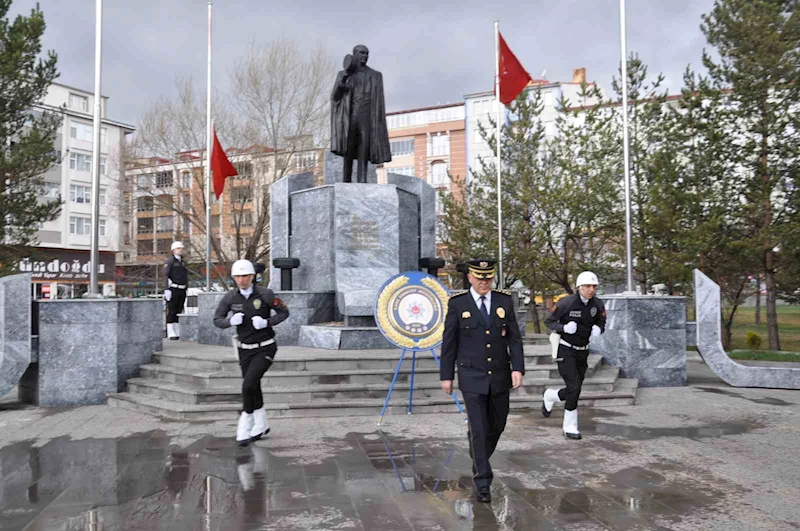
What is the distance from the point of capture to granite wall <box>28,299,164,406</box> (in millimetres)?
10266

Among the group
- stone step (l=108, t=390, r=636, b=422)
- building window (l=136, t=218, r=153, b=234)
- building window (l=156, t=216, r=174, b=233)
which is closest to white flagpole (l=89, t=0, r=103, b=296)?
stone step (l=108, t=390, r=636, b=422)

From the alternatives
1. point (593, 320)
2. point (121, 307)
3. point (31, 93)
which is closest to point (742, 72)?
point (593, 320)

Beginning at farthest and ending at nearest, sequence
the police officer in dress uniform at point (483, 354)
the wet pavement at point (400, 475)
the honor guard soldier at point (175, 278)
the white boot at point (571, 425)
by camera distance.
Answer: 1. the honor guard soldier at point (175, 278)
2. the white boot at point (571, 425)
3. the police officer in dress uniform at point (483, 354)
4. the wet pavement at point (400, 475)

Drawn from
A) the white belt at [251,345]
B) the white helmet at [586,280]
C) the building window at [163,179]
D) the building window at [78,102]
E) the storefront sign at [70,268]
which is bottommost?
the white belt at [251,345]

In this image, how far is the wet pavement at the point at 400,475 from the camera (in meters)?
4.81

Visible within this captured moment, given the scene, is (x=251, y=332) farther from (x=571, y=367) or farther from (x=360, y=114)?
(x=360, y=114)

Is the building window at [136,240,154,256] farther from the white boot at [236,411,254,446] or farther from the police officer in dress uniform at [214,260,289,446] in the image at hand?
the white boot at [236,411,254,446]

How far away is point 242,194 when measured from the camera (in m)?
31.4

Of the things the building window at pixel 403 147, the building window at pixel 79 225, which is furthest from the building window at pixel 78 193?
the building window at pixel 403 147

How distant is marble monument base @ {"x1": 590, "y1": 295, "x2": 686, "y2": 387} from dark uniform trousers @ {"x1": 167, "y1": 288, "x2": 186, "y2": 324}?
8985mm

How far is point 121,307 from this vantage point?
10680 millimetres

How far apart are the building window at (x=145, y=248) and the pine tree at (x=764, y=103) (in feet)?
96.6

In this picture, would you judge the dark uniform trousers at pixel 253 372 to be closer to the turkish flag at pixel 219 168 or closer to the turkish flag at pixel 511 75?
the turkish flag at pixel 511 75

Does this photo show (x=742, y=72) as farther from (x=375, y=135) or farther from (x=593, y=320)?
(x=593, y=320)
